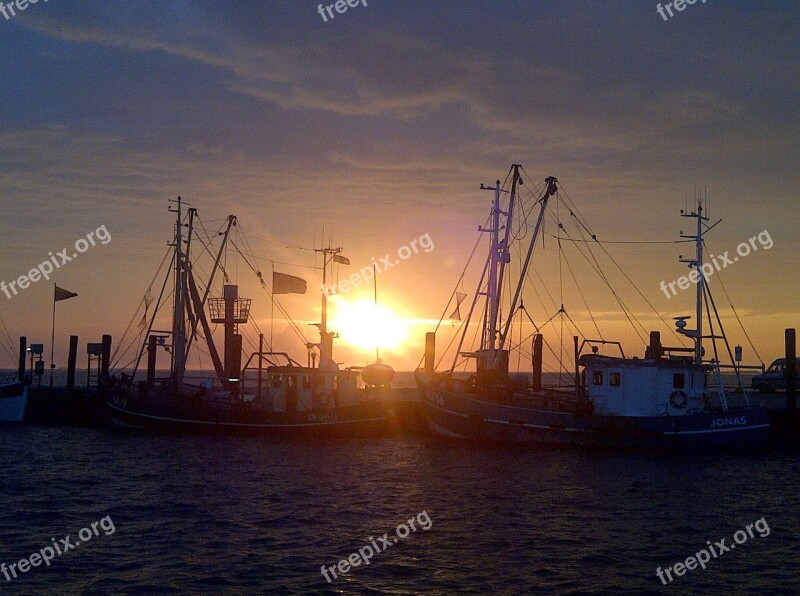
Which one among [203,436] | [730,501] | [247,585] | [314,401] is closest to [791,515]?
[730,501]

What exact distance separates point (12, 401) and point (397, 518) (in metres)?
41.7

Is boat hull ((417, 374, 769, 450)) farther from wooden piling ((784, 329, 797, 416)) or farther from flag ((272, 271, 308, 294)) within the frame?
flag ((272, 271, 308, 294))

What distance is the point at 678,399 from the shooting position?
4109 cm

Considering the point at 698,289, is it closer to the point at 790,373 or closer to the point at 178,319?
the point at 790,373

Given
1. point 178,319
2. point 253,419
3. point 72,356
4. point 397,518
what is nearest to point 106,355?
point 72,356

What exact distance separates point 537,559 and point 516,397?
78.9 ft

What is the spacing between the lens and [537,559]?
1991cm

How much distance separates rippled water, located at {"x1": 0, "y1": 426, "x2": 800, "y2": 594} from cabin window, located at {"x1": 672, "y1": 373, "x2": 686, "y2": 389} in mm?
4555

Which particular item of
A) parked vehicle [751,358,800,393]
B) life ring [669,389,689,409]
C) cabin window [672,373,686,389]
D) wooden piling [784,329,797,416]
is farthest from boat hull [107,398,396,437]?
parked vehicle [751,358,800,393]

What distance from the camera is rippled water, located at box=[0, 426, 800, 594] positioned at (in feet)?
Result: 60.0

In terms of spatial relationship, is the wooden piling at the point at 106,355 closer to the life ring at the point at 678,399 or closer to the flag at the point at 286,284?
the flag at the point at 286,284

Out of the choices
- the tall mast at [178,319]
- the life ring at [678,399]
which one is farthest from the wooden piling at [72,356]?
the life ring at [678,399]

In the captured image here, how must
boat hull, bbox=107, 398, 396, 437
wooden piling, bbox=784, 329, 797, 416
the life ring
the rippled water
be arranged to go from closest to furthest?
the rippled water
the life ring
wooden piling, bbox=784, 329, 797, 416
boat hull, bbox=107, 398, 396, 437

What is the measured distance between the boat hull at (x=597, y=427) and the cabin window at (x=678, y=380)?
1.99 meters
